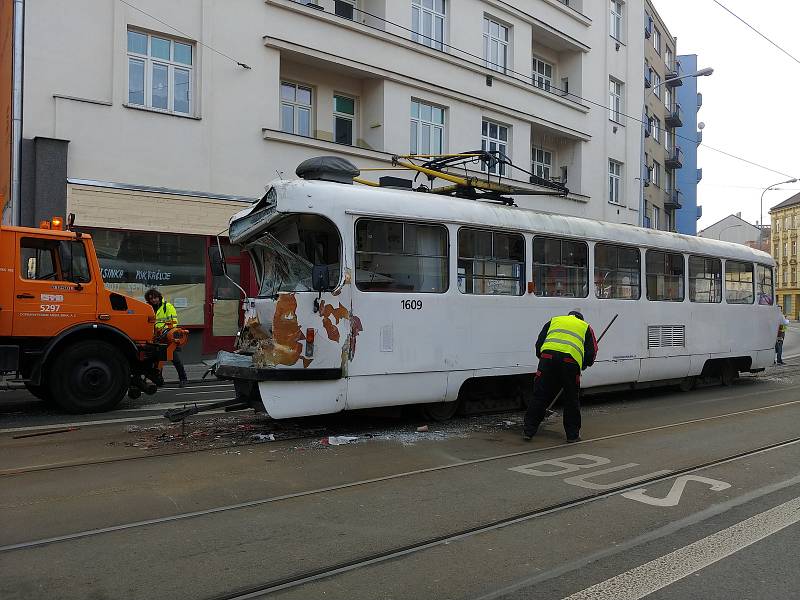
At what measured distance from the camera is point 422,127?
2055 centimetres

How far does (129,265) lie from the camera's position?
15430mm

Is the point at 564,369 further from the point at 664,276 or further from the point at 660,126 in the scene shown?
the point at 660,126

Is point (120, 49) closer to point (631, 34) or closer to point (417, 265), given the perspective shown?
point (417, 265)

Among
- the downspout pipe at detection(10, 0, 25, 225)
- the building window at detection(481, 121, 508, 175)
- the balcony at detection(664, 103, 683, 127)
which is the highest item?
the balcony at detection(664, 103, 683, 127)

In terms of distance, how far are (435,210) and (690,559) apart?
5.01 m

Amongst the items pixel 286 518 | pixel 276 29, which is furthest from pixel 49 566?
pixel 276 29

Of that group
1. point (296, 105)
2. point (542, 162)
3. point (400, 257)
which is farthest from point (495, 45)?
point (400, 257)

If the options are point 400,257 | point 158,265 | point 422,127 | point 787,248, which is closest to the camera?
point 400,257

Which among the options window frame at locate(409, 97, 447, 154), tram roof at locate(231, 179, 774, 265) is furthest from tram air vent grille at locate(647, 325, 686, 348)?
window frame at locate(409, 97, 447, 154)

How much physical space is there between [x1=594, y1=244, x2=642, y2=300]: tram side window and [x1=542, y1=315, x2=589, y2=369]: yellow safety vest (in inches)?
105

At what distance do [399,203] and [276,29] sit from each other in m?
11.0

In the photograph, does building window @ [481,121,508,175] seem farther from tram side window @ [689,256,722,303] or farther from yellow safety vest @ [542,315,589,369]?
yellow safety vest @ [542,315,589,369]

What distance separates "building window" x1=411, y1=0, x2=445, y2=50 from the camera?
66.7 feet

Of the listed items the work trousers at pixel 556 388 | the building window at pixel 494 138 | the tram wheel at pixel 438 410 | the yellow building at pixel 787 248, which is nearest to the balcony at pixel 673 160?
the building window at pixel 494 138
